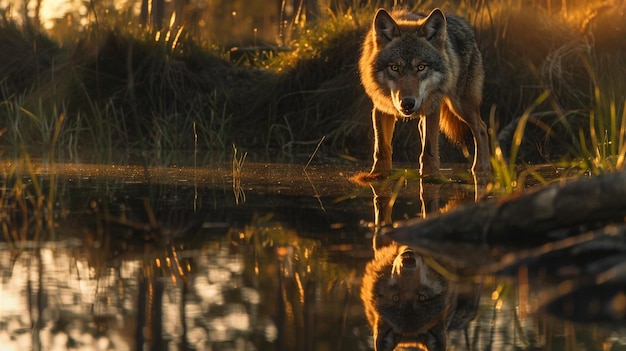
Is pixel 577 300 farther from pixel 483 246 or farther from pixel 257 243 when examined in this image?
pixel 257 243

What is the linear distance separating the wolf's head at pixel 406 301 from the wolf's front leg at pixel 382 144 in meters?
3.77

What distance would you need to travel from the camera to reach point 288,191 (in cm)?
658

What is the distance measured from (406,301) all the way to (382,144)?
466 centimetres

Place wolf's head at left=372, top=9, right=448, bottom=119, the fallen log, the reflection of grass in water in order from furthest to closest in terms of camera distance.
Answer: wolf's head at left=372, top=9, right=448, bottom=119
the reflection of grass in water
the fallen log

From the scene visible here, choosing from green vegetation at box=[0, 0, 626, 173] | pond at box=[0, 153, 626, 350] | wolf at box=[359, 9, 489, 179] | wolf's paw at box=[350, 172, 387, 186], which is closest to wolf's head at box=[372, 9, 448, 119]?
wolf at box=[359, 9, 489, 179]

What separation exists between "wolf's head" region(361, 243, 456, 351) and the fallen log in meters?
0.39

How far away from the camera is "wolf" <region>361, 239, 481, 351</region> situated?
9.20 ft

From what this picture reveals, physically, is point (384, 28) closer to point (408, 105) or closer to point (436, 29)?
point (436, 29)

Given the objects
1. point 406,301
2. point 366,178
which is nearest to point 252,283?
point 406,301

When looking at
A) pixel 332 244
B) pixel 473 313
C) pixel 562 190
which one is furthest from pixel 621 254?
pixel 332 244

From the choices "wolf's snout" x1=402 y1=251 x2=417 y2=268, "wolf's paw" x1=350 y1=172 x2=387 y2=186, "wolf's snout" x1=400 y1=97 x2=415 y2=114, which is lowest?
"wolf's snout" x1=402 y1=251 x2=417 y2=268

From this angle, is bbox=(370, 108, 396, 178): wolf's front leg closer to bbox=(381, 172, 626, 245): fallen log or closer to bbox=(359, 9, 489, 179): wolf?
bbox=(359, 9, 489, 179): wolf

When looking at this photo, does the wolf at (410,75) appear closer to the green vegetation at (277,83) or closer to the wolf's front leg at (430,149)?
the wolf's front leg at (430,149)

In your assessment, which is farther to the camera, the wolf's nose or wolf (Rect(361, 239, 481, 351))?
the wolf's nose
